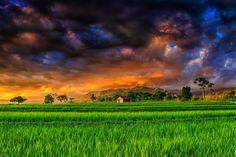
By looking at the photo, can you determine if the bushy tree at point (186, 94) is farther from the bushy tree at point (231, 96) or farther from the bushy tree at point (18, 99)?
the bushy tree at point (18, 99)

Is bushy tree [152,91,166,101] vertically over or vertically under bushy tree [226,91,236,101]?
over

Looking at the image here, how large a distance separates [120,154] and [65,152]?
3.00ft

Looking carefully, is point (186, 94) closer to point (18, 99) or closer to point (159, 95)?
point (159, 95)

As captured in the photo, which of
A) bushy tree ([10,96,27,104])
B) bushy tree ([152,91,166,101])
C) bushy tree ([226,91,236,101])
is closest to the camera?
bushy tree ([226,91,236,101])

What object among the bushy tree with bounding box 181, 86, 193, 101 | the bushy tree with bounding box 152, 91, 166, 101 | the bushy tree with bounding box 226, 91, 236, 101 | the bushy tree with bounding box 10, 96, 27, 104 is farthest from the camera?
the bushy tree with bounding box 10, 96, 27, 104

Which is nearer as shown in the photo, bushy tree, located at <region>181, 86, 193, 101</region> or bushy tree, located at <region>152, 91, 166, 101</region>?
bushy tree, located at <region>181, 86, 193, 101</region>

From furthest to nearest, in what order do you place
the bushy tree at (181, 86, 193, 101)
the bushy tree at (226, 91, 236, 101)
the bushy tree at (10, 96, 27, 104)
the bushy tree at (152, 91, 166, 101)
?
the bushy tree at (10, 96, 27, 104), the bushy tree at (152, 91, 166, 101), the bushy tree at (181, 86, 193, 101), the bushy tree at (226, 91, 236, 101)

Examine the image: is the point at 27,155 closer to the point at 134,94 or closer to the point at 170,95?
the point at 170,95

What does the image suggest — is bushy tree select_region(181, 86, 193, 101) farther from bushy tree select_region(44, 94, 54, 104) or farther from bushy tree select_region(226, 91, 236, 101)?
bushy tree select_region(44, 94, 54, 104)

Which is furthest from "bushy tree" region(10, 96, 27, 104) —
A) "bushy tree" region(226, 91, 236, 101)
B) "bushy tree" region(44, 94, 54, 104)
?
"bushy tree" region(226, 91, 236, 101)

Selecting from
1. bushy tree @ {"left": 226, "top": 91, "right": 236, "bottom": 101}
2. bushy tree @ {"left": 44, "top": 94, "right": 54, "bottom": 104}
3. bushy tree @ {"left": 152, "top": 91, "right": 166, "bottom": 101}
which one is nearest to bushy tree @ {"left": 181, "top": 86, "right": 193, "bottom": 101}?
bushy tree @ {"left": 226, "top": 91, "right": 236, "bottom": 101}

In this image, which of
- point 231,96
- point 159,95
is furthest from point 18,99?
point 231,96

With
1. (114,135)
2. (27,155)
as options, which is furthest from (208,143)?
(27,155)

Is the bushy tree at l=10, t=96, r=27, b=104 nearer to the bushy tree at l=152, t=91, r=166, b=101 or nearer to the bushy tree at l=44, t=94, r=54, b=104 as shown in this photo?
the bushy tree at l=44, t=94, r=54, b=104
